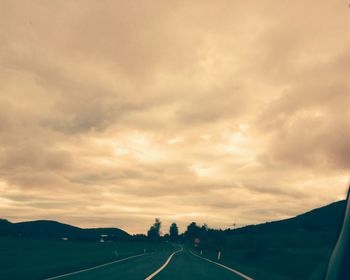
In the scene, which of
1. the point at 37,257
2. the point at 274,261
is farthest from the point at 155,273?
the point at 274,261

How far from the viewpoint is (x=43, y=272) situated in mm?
17906

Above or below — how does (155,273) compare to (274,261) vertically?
below

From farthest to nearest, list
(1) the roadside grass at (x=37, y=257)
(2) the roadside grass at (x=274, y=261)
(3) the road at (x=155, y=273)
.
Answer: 1. (1) the roadside grass at (x=37, y=257)
2. (3) the road at (x=155, y=273)
3. (2) the roadside grass at (x=274, y=261)

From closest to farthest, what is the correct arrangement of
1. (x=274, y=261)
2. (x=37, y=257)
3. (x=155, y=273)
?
(x=155, y=273), (x=37, y=257), (x=274, y=261)

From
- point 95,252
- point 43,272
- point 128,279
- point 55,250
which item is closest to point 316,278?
point 128,279

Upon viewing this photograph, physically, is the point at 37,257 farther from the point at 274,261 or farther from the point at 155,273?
the point at 274,261

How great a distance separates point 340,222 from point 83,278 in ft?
48.5

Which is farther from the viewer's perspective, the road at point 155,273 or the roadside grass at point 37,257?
the roadside grass at point 37,257

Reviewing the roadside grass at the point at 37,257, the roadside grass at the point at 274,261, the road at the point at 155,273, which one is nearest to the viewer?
the roadside grass at the point at 274,261

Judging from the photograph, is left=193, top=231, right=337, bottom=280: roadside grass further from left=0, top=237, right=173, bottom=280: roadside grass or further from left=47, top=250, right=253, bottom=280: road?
left=0, top=237, right=173, bottom=280: roadside grass

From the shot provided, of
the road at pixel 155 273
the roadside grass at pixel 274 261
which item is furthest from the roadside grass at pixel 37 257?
the roadside grass at pixel 274 261

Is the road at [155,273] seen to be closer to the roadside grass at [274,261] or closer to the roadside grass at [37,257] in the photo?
the roadside grass at [274,261]

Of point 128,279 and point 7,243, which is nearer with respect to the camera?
point 128,279

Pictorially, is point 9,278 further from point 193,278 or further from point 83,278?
point 193,278
